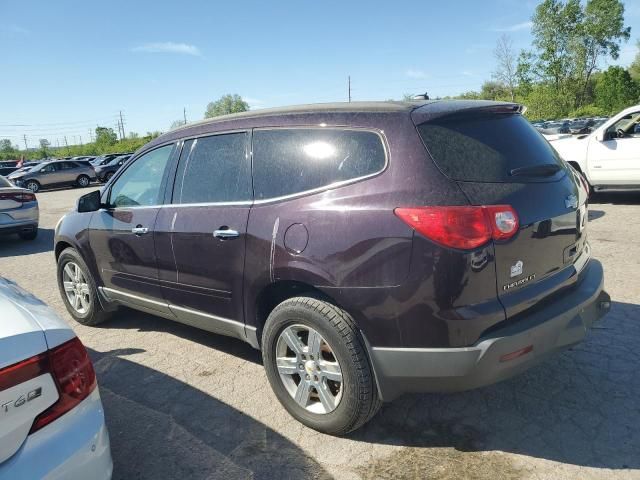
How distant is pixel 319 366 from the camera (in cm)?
279

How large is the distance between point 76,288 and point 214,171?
2414 millimetres

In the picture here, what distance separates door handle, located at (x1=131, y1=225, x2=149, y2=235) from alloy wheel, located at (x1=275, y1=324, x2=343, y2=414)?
155 cm

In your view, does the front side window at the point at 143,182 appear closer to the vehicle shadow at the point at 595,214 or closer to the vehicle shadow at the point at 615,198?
the vehicle shadow at the point at 595,214

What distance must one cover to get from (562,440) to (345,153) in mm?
1944

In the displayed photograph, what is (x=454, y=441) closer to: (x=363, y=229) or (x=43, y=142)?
(x=363, y=229)

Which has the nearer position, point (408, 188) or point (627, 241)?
point (408, 188)

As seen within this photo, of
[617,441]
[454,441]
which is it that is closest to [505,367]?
[454,441]

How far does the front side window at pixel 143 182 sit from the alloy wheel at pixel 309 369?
1.68m

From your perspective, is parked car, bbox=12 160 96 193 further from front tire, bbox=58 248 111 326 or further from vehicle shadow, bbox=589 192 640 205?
vehicle shadow, bbox=589 192 640 205

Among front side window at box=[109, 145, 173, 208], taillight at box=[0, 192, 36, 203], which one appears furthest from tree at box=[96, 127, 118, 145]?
front side window at box=[109, 145, 173, 208]

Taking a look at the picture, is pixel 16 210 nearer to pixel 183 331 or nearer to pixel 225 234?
pixel 183 331

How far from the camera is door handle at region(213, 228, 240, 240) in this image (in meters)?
3.11

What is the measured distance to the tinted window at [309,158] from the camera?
267 cm

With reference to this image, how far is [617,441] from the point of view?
8.55 ft
